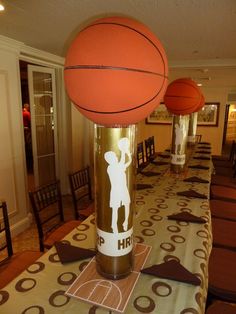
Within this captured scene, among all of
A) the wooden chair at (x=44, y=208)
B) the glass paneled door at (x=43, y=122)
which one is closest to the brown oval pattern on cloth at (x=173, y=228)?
the wooden chair at (x=44, y=208)

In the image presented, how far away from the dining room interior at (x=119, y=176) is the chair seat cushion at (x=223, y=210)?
19 millimetres

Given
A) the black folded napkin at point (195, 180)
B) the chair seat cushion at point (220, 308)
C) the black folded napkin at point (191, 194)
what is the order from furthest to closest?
the black folded napkin at point (195, 180) → the black folded napkin at point (191, 194) → the chair seat cushion at point (220, 308)

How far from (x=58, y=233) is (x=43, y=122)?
7.28 ft

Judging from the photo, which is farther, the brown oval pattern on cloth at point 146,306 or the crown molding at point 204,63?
the crown molding at point 204,63

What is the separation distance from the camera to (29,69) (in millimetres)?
3193

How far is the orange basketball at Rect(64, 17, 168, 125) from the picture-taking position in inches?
29.3

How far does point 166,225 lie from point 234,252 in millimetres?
461

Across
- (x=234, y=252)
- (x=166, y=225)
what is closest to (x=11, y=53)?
(x=166, y=225)

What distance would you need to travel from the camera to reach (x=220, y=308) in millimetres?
1078

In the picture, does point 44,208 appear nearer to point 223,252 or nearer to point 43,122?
point 223,252

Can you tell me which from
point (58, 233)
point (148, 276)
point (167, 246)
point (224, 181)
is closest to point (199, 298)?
point (148, 276)

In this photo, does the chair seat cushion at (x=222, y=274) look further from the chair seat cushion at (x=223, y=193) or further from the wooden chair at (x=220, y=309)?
the chair seat cushion at (x=223, y=193)

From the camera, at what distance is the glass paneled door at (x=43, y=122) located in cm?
336

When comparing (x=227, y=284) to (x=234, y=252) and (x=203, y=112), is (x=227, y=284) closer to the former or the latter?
(x=234, y=252)
